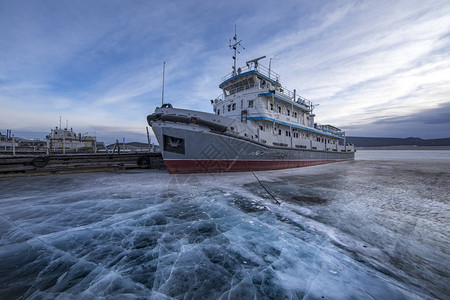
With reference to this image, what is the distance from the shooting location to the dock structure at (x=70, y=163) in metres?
9.02

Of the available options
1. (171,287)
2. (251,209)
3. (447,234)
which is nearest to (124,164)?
(251,209)

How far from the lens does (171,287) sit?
6.11ft

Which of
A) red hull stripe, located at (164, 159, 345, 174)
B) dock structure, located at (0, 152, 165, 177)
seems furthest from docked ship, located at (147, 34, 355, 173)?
dock structure, located at (0, 152, 165, 177)

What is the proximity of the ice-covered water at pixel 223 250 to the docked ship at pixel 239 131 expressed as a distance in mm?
5161

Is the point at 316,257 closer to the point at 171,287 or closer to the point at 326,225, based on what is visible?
the point at 326,225

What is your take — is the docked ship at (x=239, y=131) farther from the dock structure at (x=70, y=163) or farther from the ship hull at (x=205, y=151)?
the dock structure at (x=70, y=163)

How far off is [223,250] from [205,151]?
24.3 ft

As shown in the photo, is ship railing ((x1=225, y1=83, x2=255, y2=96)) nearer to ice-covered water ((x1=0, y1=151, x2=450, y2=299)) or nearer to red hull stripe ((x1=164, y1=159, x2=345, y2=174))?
red hull stripe ((x1=164, y1=159, x2=345, y2=174))

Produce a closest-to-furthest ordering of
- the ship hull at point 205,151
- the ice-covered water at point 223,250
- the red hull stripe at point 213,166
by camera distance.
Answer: the ice-covered water at point 223,250
the ship hull at point 205,151
the red hull stripe at point 213,166

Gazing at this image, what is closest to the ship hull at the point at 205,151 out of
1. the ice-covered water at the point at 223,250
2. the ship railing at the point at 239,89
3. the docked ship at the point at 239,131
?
the docked ship at the point at 239,131

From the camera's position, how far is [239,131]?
10516 millimetres

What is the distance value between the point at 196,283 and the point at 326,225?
279 cm

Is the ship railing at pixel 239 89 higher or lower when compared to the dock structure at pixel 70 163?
higher

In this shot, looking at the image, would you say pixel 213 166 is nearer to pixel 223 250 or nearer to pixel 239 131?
pixel 239 131
